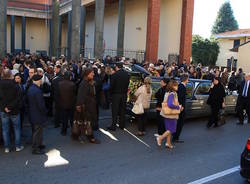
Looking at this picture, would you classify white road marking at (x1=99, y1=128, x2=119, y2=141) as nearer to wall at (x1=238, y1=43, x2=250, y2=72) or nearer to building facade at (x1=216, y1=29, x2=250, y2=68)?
wall at (x1=238, y1=43, x2=250, y2=72)

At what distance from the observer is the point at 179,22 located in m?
23.2

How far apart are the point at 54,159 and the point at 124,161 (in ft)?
4.89

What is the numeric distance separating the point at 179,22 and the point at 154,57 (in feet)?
14.4

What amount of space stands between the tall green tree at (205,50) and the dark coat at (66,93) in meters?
36.4

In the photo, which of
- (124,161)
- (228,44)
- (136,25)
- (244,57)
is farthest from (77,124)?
(228,44)

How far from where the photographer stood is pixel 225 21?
74.3m

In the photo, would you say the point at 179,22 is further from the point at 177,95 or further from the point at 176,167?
the point at 176,167

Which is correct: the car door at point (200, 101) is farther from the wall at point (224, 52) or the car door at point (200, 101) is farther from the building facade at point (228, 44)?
the wall at point (224, 52)

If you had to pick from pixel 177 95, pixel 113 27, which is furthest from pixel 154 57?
pixel 177 95

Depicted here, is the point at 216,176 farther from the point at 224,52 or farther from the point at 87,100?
the point at 224,52

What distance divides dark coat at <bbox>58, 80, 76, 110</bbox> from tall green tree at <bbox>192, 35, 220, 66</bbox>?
36.4 meters

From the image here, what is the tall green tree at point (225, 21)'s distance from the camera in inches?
2904

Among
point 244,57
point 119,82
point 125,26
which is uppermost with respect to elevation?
point 125,26

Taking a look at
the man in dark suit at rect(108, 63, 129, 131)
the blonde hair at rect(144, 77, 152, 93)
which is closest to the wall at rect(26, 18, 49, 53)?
the man in dark suit at rect(108, 63, 129, 131)
